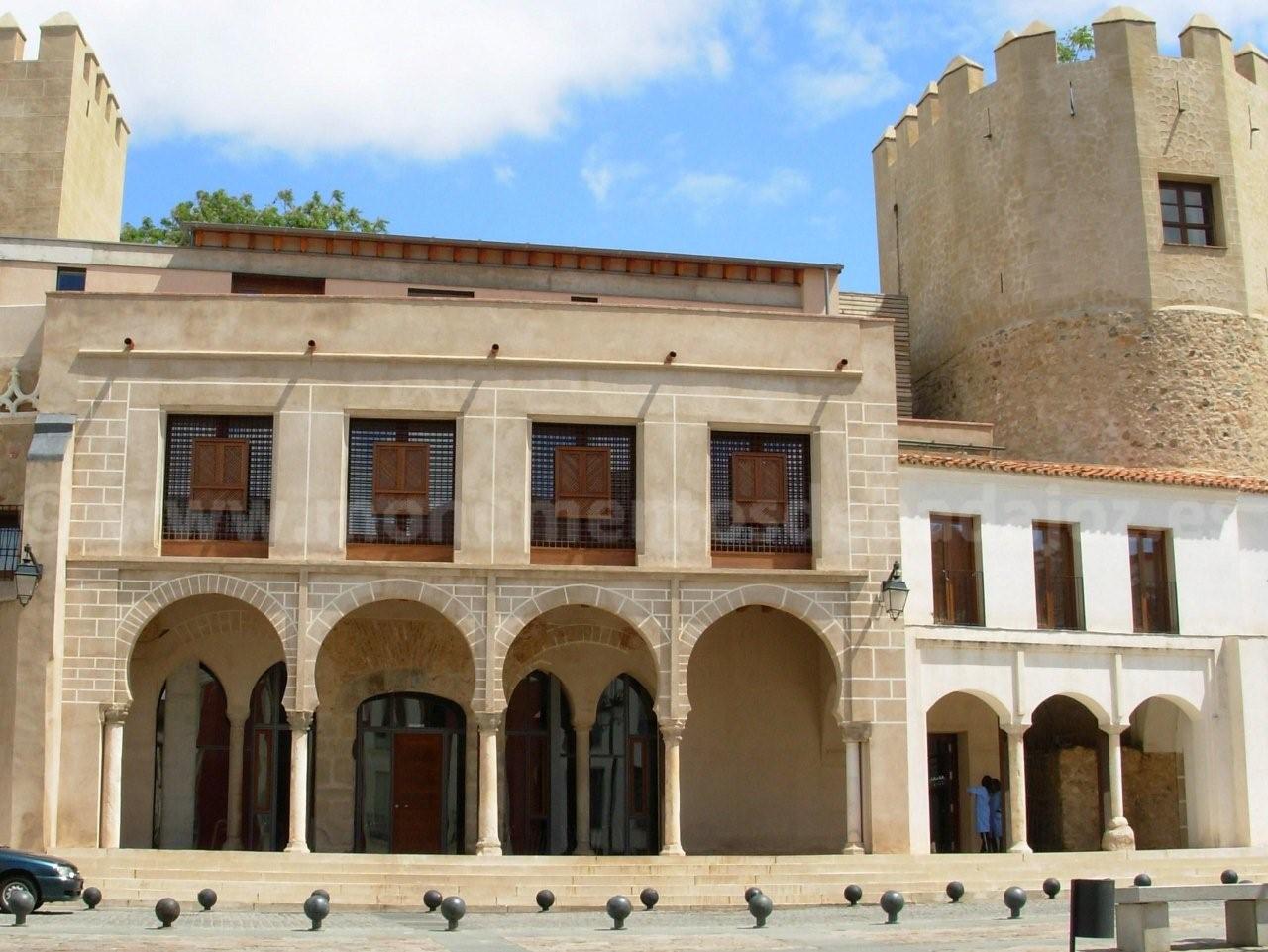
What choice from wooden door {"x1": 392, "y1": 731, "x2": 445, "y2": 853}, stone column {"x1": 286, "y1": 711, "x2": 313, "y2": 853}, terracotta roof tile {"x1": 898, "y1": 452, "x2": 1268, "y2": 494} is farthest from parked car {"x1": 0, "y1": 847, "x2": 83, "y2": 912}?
terracotta roof tile {"x1": 898, "y1": 452, "x2": 1268, "y2": 494}

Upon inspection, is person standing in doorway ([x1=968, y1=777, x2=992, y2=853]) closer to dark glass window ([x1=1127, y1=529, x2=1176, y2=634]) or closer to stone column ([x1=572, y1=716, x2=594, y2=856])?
dark glass window ([x1=1127, y1=529, x2=1176, y2=634])

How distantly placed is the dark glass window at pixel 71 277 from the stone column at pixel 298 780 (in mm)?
9579

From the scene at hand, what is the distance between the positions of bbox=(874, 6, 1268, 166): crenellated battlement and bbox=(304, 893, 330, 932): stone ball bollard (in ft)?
82.3

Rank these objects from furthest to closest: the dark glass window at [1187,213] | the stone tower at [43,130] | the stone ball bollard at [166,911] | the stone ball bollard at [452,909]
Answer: the dark glass window at [1187,213] < the stone tower at [43,130] < the stone ball bollard at [452,909] < the stone ball bollard at [166,911]

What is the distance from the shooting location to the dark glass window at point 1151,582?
2769cm

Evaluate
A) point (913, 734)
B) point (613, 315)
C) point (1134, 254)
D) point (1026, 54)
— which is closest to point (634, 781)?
point (913, 734)

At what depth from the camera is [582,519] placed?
24672 mm

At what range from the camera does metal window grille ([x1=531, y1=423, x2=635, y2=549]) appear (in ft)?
80.7

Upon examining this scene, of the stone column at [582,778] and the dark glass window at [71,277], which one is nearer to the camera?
the stone column at [582,778]

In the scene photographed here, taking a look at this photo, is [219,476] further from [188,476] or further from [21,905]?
[21,905]

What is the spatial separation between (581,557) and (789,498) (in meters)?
3.38

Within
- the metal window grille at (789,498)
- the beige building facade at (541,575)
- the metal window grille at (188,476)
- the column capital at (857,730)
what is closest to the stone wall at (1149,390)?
the beige building facade at (541,575)

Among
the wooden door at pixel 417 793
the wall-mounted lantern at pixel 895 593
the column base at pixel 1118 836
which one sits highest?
the wall-mounted lantern at pixel 895 593

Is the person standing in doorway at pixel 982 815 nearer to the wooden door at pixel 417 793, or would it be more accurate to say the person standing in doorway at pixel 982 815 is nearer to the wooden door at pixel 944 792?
the wooden door at pixel 944 792
